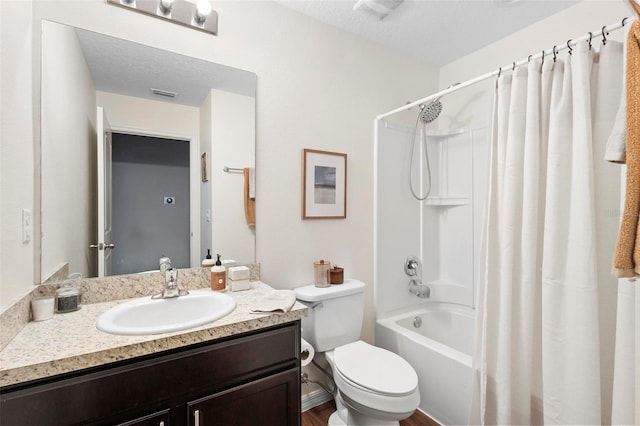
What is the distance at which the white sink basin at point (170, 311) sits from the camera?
110cm

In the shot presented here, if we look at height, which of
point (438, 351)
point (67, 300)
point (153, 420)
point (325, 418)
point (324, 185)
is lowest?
point (325, 418)

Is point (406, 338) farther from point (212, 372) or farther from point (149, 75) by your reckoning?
point (149, 75)

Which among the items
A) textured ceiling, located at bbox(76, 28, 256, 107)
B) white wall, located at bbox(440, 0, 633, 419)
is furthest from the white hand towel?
white wall, located at bbox(440, 0, 633, 419)

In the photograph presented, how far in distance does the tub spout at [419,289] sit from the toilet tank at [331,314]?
660 millimetres

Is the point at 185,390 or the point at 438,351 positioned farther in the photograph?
the point at 438,351

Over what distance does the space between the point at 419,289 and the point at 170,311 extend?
1.77 m

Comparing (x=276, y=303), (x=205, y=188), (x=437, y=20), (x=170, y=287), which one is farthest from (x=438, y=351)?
(x=437, y=20)

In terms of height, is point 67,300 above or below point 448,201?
below

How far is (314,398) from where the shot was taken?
6.21 ft

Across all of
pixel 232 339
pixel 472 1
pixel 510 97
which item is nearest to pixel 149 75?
pixel 232 339

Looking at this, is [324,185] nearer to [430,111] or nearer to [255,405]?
[430,111]

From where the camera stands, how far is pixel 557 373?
120 centimetres

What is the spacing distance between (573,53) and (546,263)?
0.86 metres

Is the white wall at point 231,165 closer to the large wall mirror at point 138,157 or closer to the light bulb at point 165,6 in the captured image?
the large wall mirror at point 138,157
